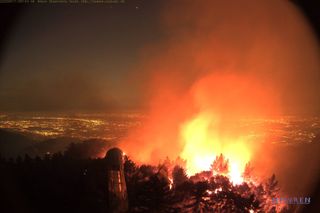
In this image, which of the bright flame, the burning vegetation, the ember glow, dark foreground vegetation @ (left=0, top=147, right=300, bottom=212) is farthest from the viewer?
the ember glow

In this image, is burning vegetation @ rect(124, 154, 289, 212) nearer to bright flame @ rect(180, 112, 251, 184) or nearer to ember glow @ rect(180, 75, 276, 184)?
bright flame @ rect(180, 112, 251, 184)

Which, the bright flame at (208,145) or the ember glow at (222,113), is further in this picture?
the ember glow at (222,113)

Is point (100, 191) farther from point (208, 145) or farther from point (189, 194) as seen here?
point (208, 145)

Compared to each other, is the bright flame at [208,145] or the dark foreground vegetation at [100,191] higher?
the bright flame at [208,145]

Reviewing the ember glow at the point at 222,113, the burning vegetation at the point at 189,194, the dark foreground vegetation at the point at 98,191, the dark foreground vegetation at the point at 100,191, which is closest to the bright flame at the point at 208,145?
the ember glow at the point at 222,113

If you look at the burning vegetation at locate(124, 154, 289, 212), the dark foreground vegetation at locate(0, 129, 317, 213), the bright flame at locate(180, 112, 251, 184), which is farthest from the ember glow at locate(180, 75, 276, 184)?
the dark foreground vegetation at locate(0, 129, 317, 213)

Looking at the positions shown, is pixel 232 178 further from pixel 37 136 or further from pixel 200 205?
pixel 37 136

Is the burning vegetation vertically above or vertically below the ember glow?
below

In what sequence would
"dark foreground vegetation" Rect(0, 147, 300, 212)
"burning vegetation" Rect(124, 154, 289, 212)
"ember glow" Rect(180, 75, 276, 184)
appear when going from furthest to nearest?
"ember glow" Rect(180, 75, 276, 184) → "burning vegetation" Rect(124, 154, 289, 212) → "dark foreground vegetation" Rect(0, 147, 300, 212)

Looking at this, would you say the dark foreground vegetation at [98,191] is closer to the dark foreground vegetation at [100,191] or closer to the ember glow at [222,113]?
the dark foreground vegetation at [100,191]

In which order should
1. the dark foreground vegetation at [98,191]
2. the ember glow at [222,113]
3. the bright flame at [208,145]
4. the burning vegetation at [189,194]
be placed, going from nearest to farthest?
the dark foreground vegetation at [98,191], the burning vegetation at [189,194], the bright flame at [208,145], the ember glow at [222,113]
